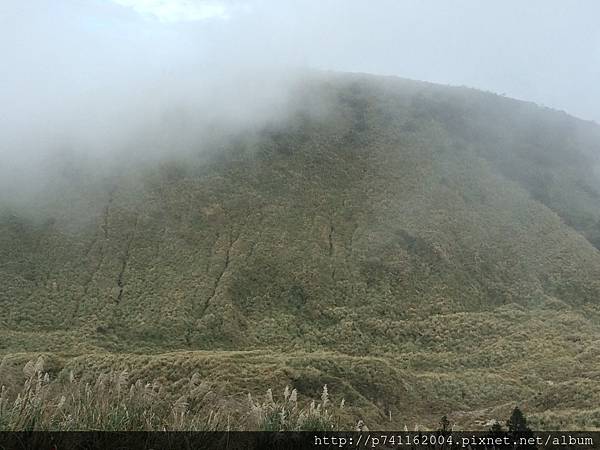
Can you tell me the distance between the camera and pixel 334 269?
168 ft

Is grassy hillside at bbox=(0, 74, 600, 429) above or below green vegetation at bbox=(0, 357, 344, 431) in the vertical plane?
below

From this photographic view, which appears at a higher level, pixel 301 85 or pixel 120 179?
pixel 301 85

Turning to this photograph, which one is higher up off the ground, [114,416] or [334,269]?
[114,416]

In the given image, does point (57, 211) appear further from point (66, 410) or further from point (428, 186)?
point (66, 410)

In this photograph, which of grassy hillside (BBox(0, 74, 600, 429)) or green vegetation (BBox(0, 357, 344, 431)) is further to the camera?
grassy hillside (BBox(0, 74, 600, 429))

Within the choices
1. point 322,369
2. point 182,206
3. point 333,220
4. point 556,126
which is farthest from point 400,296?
point 556,126

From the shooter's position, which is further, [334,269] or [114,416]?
[334,269]

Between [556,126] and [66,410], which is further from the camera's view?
[556,126]

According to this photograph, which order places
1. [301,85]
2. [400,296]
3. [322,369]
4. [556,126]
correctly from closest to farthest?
1. [322,369]
2. [400,296]
3. [301,85]
4. [556,126]

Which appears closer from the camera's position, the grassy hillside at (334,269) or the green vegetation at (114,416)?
the green vegetation at (114,416)

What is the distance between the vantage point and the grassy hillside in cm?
3050

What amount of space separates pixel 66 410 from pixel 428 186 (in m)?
60.3

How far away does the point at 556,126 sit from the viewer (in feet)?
309

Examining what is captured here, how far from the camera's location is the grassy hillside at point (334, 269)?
1201 inches
